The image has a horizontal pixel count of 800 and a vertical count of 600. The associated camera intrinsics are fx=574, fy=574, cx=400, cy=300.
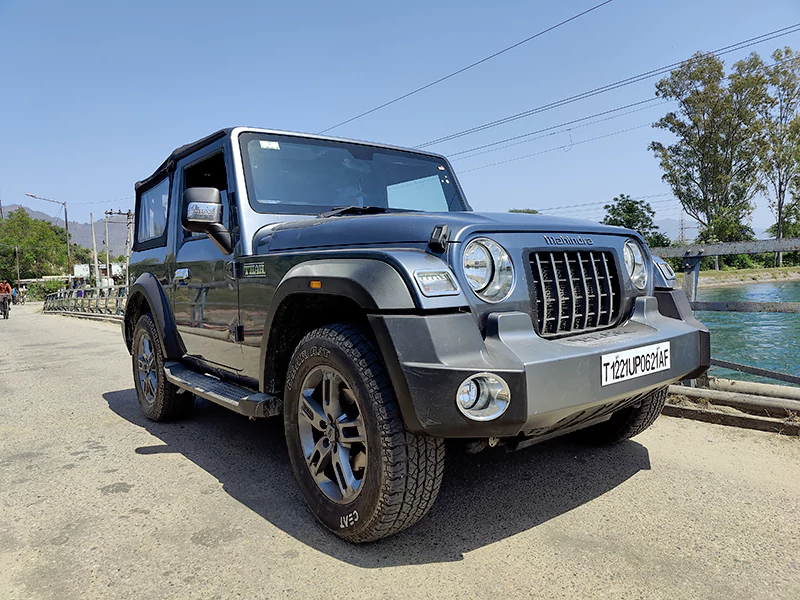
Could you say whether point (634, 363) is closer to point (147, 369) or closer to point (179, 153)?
point (179, 153)

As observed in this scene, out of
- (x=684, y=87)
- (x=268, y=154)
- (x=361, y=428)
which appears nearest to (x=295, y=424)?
(x=361, y=428)

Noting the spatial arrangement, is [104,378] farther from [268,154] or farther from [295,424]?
[295,424]

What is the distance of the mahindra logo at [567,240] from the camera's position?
249 cm

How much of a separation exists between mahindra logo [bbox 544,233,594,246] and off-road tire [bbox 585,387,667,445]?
98cm

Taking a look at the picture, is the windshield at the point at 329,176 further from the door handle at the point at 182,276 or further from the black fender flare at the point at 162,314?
the black fender flare at the point at 162,314

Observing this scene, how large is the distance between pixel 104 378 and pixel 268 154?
471 cm

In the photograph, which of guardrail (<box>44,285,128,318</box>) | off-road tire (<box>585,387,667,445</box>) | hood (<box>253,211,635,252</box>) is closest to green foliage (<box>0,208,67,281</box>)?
guardrail (<box>44,285,128,318</box>)

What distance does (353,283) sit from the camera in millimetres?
2223

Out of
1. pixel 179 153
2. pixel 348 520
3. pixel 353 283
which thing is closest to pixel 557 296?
pixel 353 283

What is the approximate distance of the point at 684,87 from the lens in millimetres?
34844

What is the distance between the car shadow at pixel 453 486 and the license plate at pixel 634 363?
0.77 meters

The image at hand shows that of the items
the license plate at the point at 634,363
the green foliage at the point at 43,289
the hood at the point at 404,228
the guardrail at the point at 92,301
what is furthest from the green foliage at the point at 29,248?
the license plate at the point at 634,363

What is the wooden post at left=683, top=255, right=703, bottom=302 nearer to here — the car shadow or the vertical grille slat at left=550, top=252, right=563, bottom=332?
the car shadow

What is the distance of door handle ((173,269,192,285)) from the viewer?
12.6 ft
